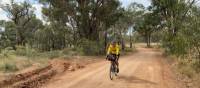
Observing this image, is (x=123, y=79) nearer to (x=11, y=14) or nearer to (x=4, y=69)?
(x=4, y=69)

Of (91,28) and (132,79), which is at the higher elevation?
(91,28)

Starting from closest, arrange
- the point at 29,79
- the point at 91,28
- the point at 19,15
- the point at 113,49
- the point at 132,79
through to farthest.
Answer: the point at 29,79 < the point at 132,79 < the point at 113,49 < the point at 91,28 < the point at 19,15

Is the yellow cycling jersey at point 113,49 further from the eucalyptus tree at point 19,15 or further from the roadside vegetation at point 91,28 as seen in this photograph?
the eucalyptus tree at point 19,15

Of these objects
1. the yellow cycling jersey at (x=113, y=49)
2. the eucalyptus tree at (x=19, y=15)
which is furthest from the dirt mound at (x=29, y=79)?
the eucalyptus tree at (x=19, y=15)

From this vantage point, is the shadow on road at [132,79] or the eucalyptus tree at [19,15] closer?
the shadow on road at [132,79]

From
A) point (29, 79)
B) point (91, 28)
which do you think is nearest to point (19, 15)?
point (91, 28)

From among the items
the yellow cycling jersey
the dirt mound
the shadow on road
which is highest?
the yellow cycling jersey

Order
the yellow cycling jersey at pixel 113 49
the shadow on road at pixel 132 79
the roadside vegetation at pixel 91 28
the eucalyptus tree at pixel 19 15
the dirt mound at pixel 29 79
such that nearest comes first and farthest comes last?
the dirt mound at pixel 29 79 → the shadow on road at pixel 132 79 → the yellow cycling jersey at pixel 113 49 → the roadside vegetation at pixel 91 28 → the eucalyptus tree at pixel 19 15

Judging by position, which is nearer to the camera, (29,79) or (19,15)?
(29,79)

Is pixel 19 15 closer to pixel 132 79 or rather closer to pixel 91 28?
pixel 91 28

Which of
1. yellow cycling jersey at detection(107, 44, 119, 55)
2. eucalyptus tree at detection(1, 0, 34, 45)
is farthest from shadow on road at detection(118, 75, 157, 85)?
eucalyptus tree at detection(1, 0, 34, 45)

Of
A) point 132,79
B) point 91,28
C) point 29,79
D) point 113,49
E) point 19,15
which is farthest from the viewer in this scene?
point 19,15

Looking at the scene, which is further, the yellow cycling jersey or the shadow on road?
the yellow cycling jersey

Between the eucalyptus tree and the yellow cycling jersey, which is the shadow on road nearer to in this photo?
the yellow cycling jersey
